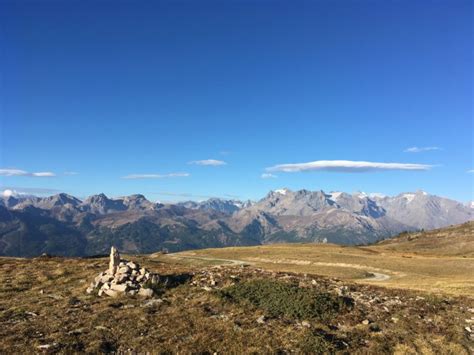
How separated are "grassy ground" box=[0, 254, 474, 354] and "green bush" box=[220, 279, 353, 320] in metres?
0.08

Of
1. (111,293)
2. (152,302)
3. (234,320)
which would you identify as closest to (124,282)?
(111,293)

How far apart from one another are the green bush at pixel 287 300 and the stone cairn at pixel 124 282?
6.39m

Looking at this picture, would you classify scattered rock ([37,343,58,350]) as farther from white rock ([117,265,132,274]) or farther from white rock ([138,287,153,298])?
white rock ([117,265,132,274])

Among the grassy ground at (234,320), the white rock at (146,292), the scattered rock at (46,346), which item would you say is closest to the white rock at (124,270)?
the grassy ground at (234,320)

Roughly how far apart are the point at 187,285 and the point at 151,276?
321 centimetres

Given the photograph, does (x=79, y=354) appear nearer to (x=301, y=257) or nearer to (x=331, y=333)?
(x=331, y=333)

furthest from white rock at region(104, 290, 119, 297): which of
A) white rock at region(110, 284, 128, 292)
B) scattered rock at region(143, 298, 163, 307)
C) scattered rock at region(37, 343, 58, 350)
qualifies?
scattered rock at region(37, 343, 58, 350)

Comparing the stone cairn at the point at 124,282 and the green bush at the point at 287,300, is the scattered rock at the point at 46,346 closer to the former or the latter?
the stone cairn at the point at 124,282

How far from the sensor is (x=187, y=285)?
3256 cm

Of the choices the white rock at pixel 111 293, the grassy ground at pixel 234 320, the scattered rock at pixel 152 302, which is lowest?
the grassy ground at pixel 234 320

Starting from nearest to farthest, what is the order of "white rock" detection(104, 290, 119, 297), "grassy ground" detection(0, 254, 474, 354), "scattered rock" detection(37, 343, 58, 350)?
"scattered rock" detection(37, 343, 58, 350), "grassy ground" detection(0, 254, 474, 354), "white rock" detection(104, 290, 119, 297)

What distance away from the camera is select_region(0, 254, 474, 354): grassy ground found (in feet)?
62.9

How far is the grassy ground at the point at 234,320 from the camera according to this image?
62.9 feet

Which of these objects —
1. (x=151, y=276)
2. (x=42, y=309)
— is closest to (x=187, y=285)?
(x=151, y=276)
